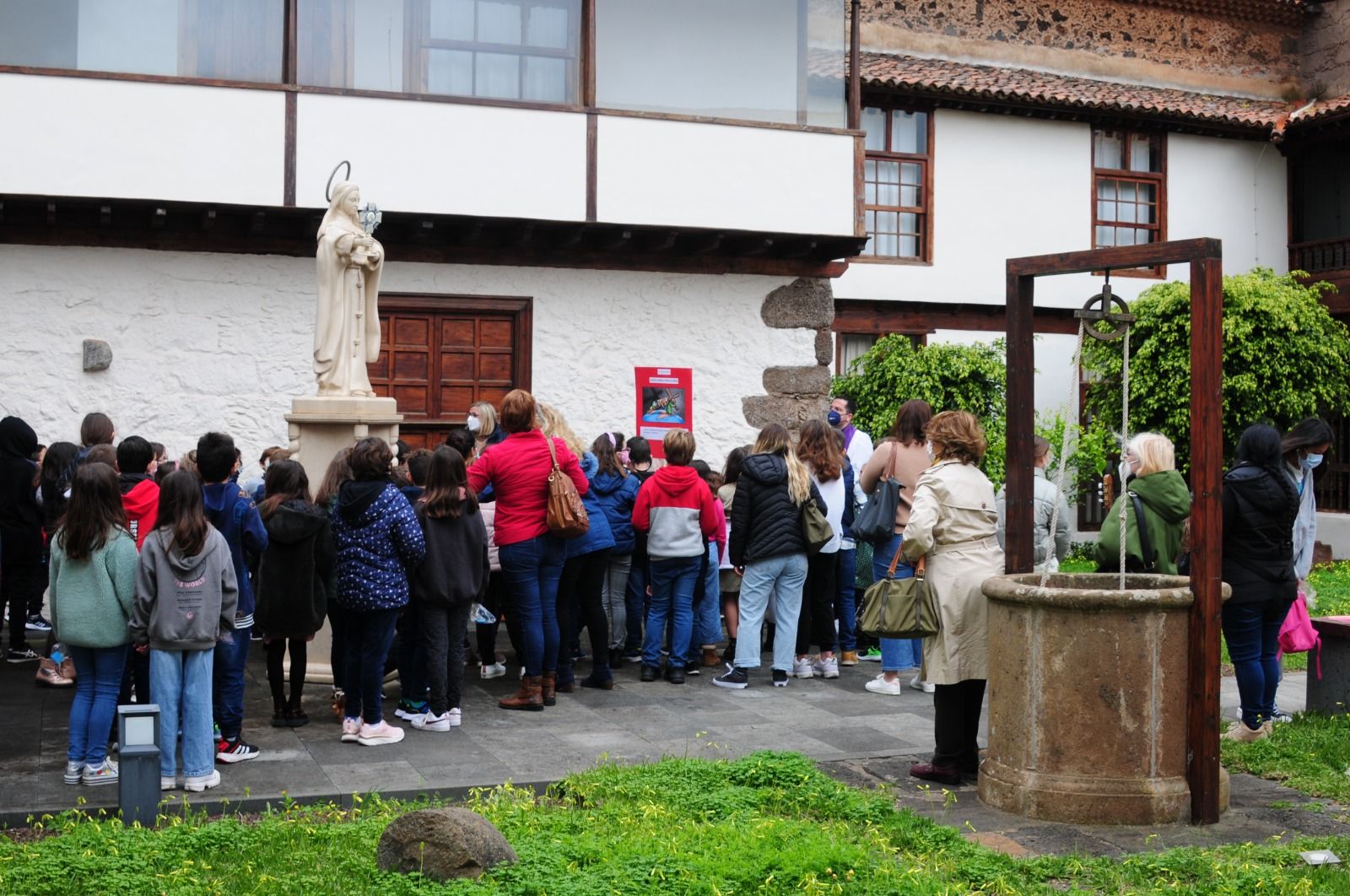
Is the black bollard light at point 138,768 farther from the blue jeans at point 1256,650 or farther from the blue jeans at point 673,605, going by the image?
the blue jeans at point 1256,650

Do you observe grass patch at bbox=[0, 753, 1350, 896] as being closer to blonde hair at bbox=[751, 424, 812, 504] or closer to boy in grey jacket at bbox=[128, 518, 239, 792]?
boy in grey jacket at bbox=[128, 518, 239, 792]

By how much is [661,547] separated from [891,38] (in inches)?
523

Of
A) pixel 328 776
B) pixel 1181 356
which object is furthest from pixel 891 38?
pixel 328 776

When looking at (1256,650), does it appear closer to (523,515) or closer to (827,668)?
(827,668)

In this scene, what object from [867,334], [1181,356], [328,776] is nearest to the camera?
[328,776]

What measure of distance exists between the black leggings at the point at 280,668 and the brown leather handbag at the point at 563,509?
5.15ft

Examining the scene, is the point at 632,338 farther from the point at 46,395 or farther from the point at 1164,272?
the point at 1164,272

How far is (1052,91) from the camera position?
778 inches

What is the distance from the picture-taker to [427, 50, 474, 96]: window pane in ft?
43.8

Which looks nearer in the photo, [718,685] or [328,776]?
[328,776]

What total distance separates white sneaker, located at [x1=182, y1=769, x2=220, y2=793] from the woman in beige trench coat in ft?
10.6

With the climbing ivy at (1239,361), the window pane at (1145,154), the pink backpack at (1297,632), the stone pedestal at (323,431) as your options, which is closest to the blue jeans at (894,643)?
the pink backpack at (1297,632)

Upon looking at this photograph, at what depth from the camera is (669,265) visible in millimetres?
13984

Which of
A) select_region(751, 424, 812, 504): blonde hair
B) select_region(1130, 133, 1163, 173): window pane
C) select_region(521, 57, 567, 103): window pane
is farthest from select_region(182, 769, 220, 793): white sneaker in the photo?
select_region(1130, 133, 1163, 173): window pane
